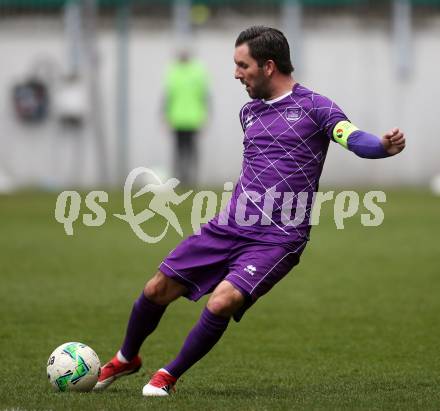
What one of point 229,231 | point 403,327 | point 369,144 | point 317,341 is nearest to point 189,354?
point 229,231

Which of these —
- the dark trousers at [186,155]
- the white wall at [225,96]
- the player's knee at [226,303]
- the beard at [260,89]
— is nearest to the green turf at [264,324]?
the player's knee at [226,303]

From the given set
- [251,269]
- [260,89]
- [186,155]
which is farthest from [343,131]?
[186,155]

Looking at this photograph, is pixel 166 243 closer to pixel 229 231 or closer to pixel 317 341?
pixel 317 341

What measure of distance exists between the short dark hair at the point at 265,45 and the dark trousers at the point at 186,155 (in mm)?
15989

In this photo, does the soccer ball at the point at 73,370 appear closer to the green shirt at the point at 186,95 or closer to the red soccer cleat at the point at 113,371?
the red soccer cleat at the point at 113,371

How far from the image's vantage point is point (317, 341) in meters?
8.60

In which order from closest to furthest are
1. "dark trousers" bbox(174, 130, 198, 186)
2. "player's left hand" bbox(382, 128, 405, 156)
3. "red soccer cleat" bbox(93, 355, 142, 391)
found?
1. "player's left hand" bbox(382, 128, 405, 156)
2. "red soccer cleat" bbox(93, 355, 142, 391)
3. "dark trousers" bbox(174, 130, 198, 186)

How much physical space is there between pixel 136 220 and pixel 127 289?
5.58m

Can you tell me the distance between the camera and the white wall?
24125mm

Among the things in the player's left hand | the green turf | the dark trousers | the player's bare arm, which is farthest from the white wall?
the player's left hand

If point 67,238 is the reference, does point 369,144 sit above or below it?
above

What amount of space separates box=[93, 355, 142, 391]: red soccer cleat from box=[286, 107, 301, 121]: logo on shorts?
1.59 m

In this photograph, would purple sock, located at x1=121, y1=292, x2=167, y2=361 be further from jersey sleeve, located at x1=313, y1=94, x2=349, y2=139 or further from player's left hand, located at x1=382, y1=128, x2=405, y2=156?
player's left hand, located at x1=382, y1=128, x2=405, y2=156

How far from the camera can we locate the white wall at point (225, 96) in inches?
950
